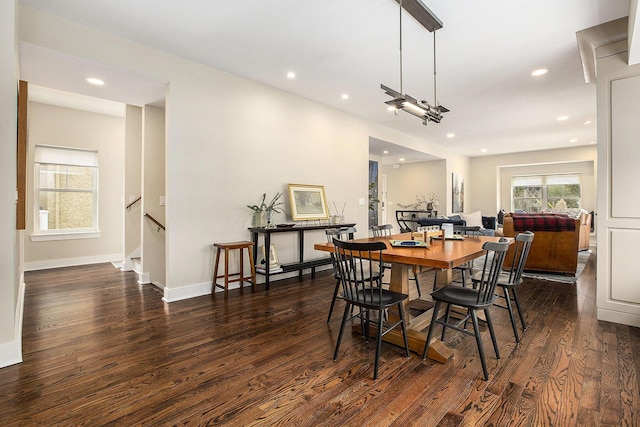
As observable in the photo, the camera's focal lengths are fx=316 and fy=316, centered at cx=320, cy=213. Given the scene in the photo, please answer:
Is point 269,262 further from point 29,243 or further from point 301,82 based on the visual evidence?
point 29,243

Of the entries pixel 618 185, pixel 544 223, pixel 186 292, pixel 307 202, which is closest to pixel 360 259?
pixel 186 292

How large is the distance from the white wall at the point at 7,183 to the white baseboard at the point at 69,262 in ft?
13.4

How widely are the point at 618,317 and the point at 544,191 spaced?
27.5 ft

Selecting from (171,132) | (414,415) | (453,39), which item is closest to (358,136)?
(453,39)

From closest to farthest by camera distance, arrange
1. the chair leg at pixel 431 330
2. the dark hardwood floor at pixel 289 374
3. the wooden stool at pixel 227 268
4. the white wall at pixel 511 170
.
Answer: the dark hardwood floor at pixel 289 374 → the chair leg at pixel 431 330 → the wooden stool at pixel 227 268 → the white wall at pixel 511 170

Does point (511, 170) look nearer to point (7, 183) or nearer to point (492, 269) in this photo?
point (492, 269)

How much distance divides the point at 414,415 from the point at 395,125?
5.91 metres

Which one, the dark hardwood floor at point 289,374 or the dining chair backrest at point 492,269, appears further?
the dining chair backrest at point 492,269

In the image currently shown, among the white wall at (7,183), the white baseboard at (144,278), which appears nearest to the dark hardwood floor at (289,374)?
the white wall at (7,183)

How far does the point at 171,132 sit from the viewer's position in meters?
3.59

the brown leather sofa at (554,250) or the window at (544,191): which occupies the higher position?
the window at (544,191)

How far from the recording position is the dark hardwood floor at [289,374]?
1.66 m

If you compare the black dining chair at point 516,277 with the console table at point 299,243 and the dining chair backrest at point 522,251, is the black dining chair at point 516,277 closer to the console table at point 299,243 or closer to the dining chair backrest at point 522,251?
the dining chair backrest at point 522,251

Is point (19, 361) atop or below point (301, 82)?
below
